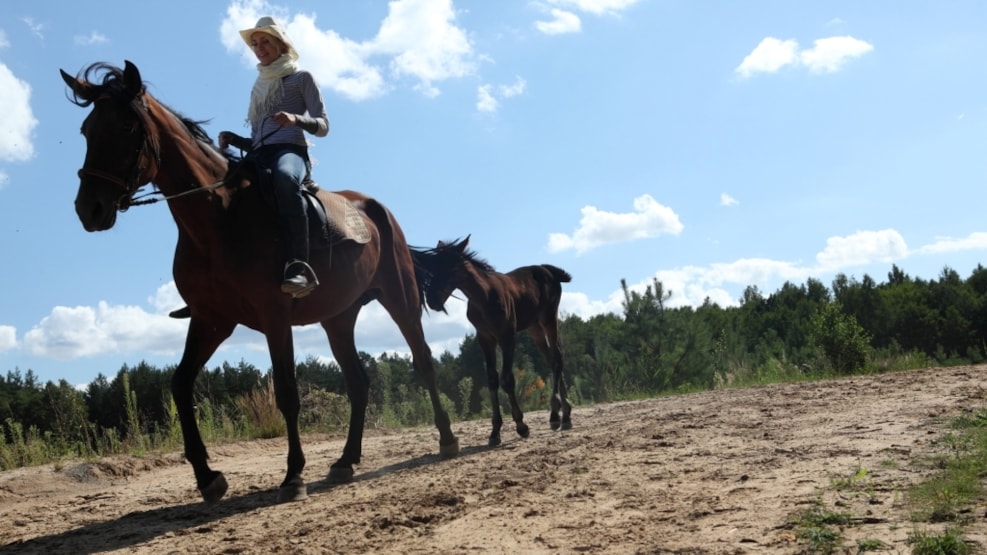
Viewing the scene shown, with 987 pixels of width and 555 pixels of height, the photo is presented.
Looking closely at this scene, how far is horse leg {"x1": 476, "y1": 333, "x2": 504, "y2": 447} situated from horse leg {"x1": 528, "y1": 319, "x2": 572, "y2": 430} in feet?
2.84

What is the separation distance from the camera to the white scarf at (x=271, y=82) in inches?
272

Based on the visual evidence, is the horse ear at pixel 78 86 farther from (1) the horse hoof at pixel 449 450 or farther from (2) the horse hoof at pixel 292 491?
(1) the horse hoof at pixel 449 450

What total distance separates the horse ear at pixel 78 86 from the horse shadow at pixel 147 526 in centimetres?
288

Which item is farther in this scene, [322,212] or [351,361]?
[351,361]

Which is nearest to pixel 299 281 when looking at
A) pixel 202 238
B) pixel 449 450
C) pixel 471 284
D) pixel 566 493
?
pixel 202 238

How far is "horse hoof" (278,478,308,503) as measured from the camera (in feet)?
19.7

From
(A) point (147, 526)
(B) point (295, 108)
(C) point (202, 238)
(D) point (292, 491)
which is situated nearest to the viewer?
(A) point (147, 526)

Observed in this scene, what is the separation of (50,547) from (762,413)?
6351 millimetres

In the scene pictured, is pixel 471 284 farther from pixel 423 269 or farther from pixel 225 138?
pixel 225 138

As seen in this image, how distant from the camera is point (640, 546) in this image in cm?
373

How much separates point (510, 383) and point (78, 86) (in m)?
5.90

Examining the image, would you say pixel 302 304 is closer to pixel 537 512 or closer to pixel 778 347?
pixel 537 512

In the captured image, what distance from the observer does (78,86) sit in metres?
5.46

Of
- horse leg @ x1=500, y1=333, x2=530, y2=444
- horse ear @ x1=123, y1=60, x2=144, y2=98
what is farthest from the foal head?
horse ear @ x1=123, y1=60, x2=144, y2=98
